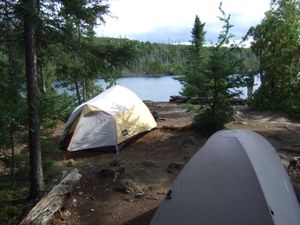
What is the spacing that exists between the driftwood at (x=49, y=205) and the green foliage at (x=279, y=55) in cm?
1156

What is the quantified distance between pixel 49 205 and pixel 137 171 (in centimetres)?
254

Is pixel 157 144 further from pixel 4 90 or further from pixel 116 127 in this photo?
pixel 4 90

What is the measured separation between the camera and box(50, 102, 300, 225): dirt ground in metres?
6.69

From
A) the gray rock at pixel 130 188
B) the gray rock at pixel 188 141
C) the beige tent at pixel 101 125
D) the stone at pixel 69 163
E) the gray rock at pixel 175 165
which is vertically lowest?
the stone at pixel 69 163

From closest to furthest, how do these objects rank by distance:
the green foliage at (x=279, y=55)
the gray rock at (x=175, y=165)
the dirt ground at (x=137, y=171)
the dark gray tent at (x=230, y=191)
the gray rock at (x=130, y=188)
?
the dark gray tent at (x=230, y=191), the dirt ground at (x=137, y=171), the gray rock at (x=130, y=188), the gray rock at (x=175, y=165), the green foliage at (x=279, y=55)

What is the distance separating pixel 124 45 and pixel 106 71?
69 cm

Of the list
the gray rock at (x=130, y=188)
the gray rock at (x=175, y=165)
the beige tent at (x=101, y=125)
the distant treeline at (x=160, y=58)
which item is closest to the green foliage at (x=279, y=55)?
the distant treeline at (x=160, y=58)

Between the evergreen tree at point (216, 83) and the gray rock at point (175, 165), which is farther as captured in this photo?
the evergreen tree at point (216, 83)

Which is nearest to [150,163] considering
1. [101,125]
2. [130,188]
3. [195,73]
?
[130,188]

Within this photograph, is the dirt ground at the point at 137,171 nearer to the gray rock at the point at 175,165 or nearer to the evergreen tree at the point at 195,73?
the gray rock at the point at 175,165

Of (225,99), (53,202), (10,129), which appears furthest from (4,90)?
(225,99)

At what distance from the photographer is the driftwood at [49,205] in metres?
6.04

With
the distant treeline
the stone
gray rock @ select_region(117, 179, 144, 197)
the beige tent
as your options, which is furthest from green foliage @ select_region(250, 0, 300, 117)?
gray rock @ select_region(117, 179, 144, 197)

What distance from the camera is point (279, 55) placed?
16.7 m
